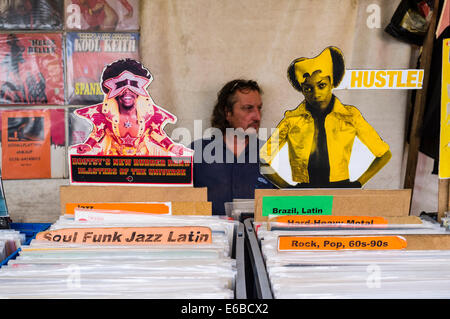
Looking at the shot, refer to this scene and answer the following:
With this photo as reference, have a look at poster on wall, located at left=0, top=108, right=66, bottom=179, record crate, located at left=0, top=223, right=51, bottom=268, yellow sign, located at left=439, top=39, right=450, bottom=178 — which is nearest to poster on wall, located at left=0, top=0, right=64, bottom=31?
poster on wall, located at left=0, top=108, right=66, bottom=179

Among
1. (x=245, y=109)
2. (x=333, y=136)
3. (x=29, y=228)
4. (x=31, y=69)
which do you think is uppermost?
(x=31, y=69)

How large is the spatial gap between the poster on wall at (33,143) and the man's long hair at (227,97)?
3.21ft

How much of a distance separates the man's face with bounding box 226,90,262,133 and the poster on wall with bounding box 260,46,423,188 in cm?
80

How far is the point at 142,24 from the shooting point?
2.01 m

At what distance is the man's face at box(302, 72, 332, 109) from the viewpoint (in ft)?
3.30

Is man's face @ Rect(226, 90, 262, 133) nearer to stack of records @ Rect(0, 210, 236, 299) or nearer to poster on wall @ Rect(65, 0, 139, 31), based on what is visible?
poster on wall @ Rect(65, 0, 139, 31)

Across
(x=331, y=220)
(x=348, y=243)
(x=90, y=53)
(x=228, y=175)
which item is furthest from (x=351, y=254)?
(x=90, y=53)

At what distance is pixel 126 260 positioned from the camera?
76cm

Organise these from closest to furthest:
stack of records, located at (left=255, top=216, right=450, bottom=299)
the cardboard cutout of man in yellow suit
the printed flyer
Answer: stack of records, located at (left=255, top=216, right=450, bottom=299), the cardboard cutout of man in yellow suit, the printed flyer

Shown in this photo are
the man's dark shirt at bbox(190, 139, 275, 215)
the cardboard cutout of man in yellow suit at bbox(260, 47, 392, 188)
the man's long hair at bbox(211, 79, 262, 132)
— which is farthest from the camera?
the man's long hair at bbox(211, 79, 262, 132)

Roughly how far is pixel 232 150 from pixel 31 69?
4.33 ft

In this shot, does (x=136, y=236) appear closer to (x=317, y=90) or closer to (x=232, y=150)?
(x=317, y=90)

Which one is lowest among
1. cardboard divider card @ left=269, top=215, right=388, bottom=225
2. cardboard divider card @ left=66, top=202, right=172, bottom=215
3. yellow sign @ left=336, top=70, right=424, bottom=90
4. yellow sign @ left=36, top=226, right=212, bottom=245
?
yellow sign @ left=36, top=226, right=212, bottom=245
